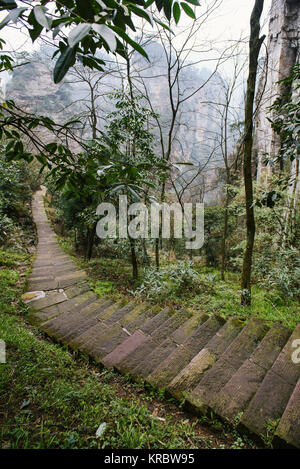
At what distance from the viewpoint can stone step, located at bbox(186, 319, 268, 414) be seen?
1.36m

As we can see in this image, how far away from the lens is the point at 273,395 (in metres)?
1.33

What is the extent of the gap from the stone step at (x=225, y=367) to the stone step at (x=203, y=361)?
64 millimetres

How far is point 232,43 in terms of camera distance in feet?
13.7

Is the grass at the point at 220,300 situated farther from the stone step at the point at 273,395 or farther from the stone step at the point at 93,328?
the stone step at the point at 273,395

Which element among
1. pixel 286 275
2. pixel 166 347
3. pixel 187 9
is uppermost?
pixel 187 9

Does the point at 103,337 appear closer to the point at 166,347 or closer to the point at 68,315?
the point at 166,347

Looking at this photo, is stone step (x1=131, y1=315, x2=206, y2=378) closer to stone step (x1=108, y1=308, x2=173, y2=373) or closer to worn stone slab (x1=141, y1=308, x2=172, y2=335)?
stone step (x1=108, y1=308, x2=173, y2=373)

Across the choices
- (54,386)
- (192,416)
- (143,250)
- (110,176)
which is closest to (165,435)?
(192,416)

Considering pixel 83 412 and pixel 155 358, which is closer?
pixel 83 412

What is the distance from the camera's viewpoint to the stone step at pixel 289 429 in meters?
1.06

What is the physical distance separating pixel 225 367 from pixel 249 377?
18 cm

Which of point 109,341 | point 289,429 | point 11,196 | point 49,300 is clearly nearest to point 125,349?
point 109,341

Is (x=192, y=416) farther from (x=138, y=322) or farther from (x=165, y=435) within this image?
(x=138, y=322)

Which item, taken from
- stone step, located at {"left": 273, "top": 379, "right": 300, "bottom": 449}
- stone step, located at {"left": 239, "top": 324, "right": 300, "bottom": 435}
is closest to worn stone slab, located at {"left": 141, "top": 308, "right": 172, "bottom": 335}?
stone step, located at {"left": 239, "top": 324, "right": 300, "bottom": 435}
